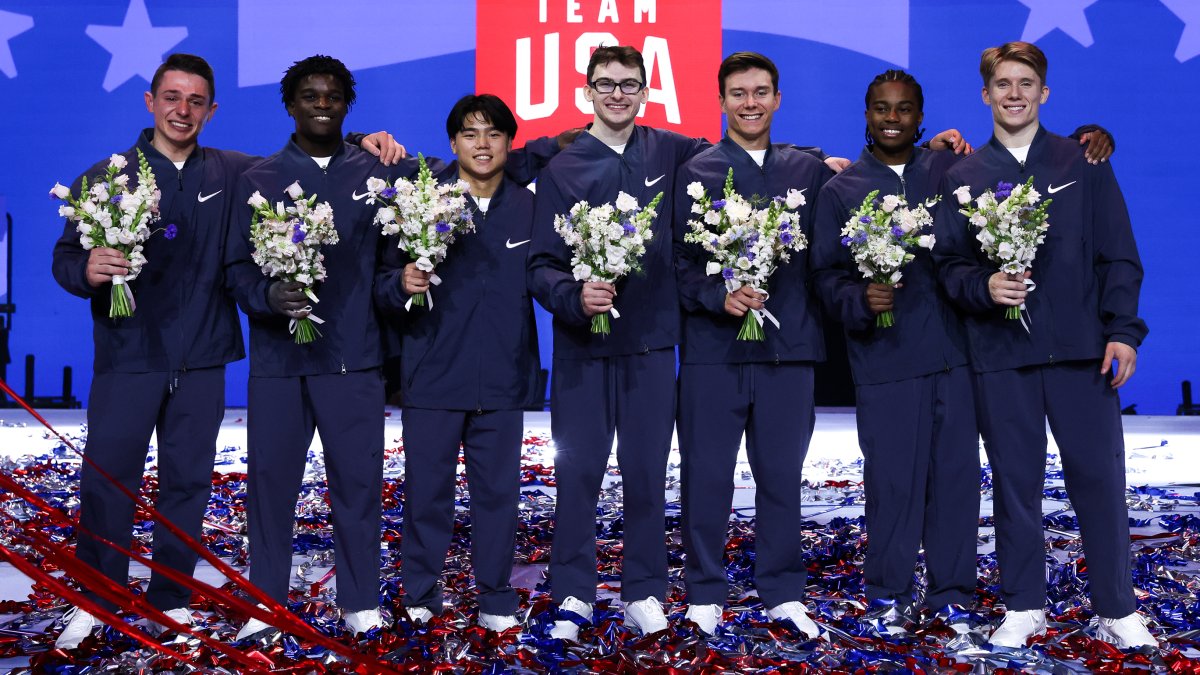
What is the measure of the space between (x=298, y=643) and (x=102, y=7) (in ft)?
23.3

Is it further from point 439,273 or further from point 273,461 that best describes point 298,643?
point 439,273

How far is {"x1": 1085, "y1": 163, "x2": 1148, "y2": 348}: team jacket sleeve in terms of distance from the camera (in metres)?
3.54

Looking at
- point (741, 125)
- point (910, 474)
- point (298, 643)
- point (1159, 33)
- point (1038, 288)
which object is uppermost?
point (1159, 33)

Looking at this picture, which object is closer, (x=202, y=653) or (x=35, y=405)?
(x=202, y=653)

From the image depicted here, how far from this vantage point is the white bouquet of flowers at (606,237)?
359 cm

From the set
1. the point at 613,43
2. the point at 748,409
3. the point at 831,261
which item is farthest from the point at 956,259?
the point at 613,43

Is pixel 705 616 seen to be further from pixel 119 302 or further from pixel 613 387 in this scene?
pixel 119 302

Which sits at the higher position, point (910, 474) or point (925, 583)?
point (910, 474)

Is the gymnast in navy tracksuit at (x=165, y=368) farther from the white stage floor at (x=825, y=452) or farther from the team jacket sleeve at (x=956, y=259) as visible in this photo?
the team jacket sleeve at (x=956, y=259)

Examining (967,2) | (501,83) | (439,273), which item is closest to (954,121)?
(967,2)

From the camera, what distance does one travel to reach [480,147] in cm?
390

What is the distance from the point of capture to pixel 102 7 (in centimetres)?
920

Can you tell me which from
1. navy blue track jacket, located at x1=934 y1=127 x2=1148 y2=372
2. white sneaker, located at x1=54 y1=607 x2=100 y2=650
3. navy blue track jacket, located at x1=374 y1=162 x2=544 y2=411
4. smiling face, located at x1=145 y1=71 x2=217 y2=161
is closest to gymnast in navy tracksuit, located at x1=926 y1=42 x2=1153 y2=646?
navy blue track jacket, located at x1=934 y1=127 x2=1148 y2=372

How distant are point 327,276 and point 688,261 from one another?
1.11 m
